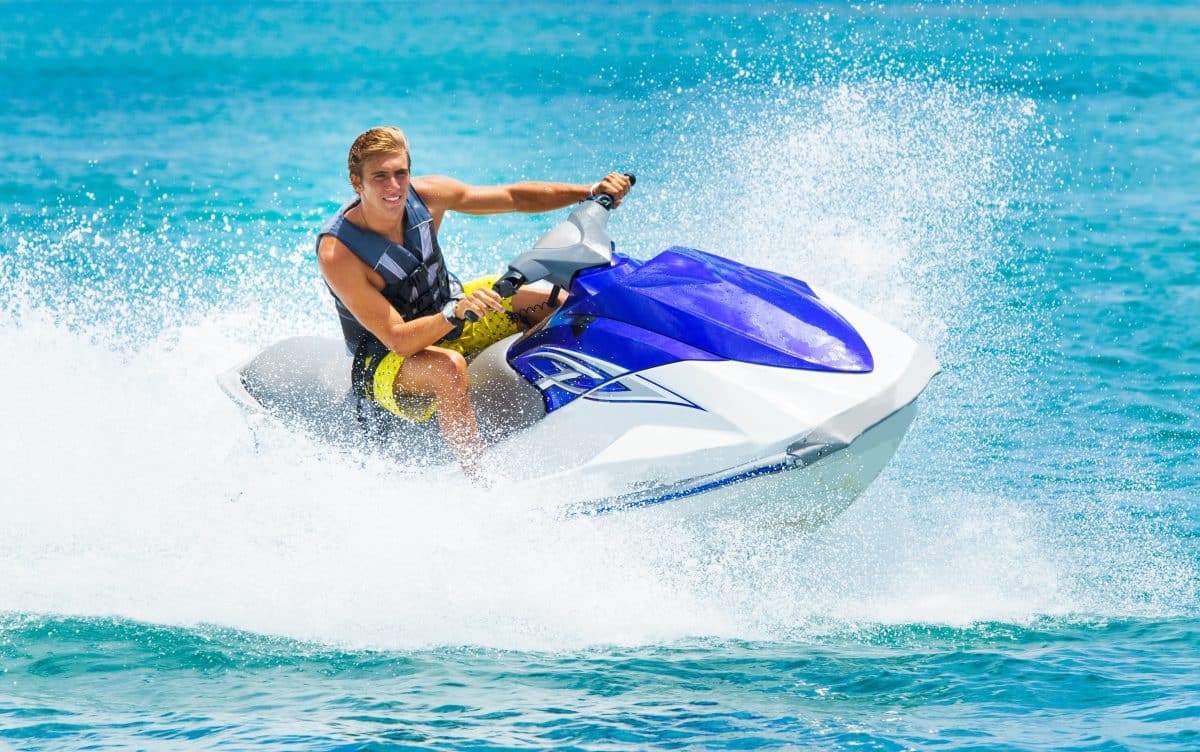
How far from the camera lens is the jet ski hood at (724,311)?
385 cm

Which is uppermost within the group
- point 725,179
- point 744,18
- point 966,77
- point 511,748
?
point 744,18

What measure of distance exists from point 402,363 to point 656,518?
884mm

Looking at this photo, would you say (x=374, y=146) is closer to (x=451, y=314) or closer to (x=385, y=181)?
(x=385, y=181)

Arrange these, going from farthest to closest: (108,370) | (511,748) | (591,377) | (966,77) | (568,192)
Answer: (966,77) → (108,370) → (568,192) → (591,377) → (511,748)

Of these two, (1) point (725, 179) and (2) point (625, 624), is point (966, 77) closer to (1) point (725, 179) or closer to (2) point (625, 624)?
(1) point (725, 179)

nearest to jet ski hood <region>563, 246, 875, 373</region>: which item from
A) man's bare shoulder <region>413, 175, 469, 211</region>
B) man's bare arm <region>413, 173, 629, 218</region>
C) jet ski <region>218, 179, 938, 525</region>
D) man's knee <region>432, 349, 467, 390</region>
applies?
jet ski <region>218, 179, 938, 525</region>

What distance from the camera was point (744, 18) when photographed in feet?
149

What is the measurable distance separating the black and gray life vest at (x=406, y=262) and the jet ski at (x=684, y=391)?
283 millimetres

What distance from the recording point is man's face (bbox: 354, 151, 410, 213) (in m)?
3.90

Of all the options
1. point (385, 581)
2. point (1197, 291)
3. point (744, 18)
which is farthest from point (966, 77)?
point (744, 18)

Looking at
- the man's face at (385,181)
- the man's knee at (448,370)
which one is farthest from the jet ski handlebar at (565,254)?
the man's face at (385,181)

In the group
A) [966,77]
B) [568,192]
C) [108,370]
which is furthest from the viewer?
[966,77]

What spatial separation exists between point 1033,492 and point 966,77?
55.0 ft

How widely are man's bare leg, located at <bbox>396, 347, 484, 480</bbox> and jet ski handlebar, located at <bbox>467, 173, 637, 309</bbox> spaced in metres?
Answer: 0.29
